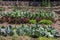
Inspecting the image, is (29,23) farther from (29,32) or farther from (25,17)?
(29,32)

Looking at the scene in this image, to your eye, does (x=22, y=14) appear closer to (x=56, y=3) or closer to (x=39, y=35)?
(x=39, y=35)

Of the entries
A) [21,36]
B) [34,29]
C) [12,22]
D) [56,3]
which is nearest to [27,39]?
[21,36]

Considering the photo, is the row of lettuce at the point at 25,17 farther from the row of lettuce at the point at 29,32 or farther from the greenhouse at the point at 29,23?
the row of lettuce at the point at 29,32

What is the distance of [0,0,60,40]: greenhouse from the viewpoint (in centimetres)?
1036

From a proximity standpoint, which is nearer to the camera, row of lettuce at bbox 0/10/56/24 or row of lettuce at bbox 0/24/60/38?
row of lettuce at bbox 0/24/60/38

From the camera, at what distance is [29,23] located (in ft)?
44.1

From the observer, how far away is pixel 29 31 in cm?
1058

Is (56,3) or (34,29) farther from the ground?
(34,29)

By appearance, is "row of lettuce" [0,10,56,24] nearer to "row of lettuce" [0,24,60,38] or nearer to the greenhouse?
the greenhouse

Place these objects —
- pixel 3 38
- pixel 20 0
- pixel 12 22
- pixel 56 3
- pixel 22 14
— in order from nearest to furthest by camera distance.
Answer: pixel 3 38 < pixel 12 22 < pixel 22 14 < pixel 56 3 < pixel 20 0

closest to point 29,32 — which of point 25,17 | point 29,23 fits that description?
point 29,23

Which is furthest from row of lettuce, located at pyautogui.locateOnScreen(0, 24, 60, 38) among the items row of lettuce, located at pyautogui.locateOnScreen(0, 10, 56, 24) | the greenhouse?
row of lettuce, located at pyautogui.locateOnScreen(0, 10, 56, 24)

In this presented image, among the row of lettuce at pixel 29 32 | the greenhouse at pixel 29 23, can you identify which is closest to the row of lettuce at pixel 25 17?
the greenhouse at pixel 29 23

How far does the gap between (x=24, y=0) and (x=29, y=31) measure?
38.2 feet
